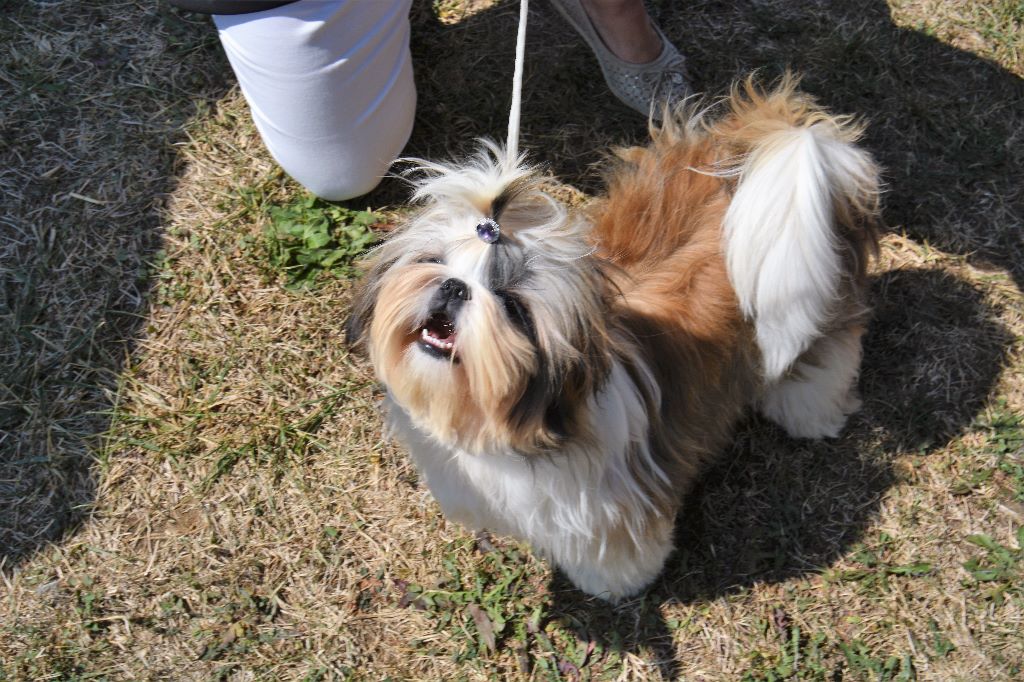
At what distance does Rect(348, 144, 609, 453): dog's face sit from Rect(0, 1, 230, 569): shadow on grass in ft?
5.48

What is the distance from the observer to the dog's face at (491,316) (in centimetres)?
157

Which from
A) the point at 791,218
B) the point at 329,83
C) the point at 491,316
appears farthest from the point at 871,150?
the point at 491,316

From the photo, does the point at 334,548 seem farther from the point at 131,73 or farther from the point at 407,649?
the point at 131,73

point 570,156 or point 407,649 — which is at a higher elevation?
point 570,156

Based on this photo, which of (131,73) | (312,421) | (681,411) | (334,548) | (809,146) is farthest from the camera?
(131,73)

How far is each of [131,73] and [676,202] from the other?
8.47ft

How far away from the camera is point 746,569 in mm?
2627

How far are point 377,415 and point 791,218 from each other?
5.25ft

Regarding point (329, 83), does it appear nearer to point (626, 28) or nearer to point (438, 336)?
point (626, 28)

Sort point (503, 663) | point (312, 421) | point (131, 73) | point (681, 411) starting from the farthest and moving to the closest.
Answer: point (131, 73), point (312, 421), point (503, 663), point (681, 411)

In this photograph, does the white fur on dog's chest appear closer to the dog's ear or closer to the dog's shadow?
the dog's ear

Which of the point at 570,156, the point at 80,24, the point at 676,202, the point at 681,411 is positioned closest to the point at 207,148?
the point at 80,24

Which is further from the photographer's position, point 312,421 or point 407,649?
point 312,421

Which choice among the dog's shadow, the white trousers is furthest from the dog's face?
the white trousers
